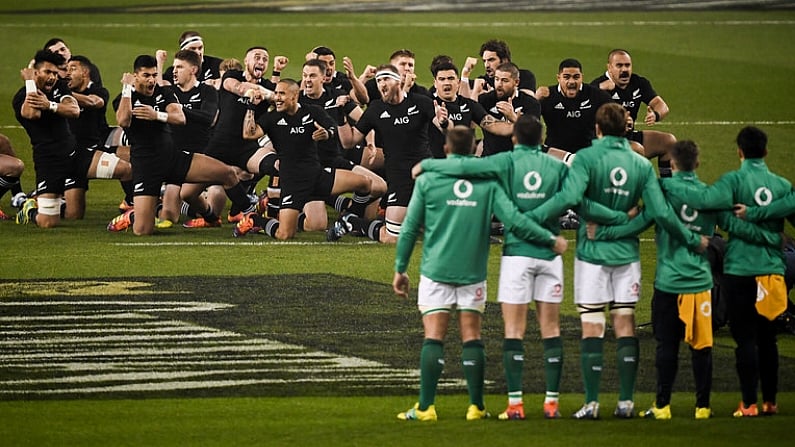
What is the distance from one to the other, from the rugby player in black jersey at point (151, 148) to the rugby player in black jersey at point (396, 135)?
1.74m

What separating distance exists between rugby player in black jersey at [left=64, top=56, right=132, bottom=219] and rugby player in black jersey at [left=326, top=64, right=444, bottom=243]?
2794 mm

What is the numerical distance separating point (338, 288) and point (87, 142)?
5.36m

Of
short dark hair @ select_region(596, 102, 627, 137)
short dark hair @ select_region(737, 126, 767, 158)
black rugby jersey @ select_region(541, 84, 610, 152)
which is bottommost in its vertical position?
short dark hair @ select_region(737, 126, 767, 158)

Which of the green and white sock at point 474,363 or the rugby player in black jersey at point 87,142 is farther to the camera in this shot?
the rugby player in black jersey at point 87,142

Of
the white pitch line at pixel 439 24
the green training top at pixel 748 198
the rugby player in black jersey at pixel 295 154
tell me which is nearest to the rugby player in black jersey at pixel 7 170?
the rugby player in black jersey at pixel 295 154

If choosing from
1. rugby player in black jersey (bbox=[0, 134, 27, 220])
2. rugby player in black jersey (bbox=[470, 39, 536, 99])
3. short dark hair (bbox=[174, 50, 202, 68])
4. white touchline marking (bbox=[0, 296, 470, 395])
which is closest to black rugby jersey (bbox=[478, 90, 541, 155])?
rugby player in black jersey (bbox=[470, 39, 536, 99])

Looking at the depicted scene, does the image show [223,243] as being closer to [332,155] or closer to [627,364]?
[332,155]

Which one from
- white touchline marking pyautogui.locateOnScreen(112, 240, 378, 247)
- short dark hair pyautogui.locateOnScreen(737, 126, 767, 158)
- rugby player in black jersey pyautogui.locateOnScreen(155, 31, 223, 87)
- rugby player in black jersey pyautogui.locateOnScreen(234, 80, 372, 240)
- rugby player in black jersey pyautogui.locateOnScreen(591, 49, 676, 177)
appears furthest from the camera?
rugby player in black jersey pyautogui.locateOnScreen(155, 31, 223, 87)

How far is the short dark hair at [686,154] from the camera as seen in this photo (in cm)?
1085

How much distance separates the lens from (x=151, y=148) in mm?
18500

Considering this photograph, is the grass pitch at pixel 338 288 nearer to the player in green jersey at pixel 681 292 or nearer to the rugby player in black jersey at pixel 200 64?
the player in green jersey at pixel 681 292

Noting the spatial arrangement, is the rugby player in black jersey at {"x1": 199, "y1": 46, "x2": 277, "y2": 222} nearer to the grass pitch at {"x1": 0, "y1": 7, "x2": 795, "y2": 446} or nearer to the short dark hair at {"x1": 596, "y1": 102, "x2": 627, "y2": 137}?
the grass pitch at {"x1": 0, "y1": 7, "x2": 795, "y2": 446}

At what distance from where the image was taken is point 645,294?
15477 millimetres

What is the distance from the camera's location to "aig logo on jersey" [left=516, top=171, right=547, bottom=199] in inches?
423
